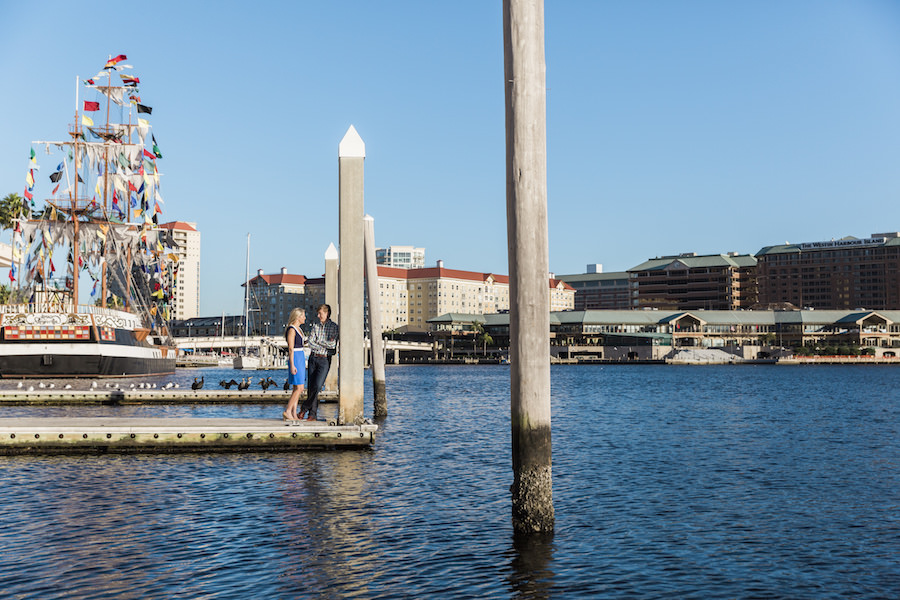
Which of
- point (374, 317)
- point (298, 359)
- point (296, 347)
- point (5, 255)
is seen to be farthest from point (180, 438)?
point (5, 255)

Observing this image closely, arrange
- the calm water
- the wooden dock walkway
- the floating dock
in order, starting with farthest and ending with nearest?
the wooden dock walkway → the floating dock → the calm water

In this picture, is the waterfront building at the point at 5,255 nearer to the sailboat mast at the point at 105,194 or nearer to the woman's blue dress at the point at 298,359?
the sailboat mast at the point at 105,194

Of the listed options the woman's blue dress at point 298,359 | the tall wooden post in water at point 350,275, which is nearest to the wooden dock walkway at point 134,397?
the tall wooden post in water at point 350,275

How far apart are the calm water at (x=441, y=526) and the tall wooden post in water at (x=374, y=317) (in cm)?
1062

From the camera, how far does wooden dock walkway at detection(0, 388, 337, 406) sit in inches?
1576

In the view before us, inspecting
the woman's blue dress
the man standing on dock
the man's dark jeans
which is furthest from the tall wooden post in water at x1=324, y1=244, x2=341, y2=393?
the woman's blue dress

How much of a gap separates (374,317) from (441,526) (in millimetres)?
21851

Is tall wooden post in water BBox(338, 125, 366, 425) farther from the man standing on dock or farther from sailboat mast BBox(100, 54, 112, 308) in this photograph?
sailboat mast BBox(100, 54, 112, 308)

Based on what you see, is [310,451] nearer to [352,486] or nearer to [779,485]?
[352,486]

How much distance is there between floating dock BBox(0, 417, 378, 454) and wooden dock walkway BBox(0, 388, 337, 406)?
20009 millimetres

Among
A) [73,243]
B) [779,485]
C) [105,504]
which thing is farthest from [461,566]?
[73,243]

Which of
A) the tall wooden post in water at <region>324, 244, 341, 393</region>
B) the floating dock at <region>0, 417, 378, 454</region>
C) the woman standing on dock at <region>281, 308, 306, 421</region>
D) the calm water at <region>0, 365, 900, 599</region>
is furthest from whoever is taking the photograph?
the tall wooden post in water at <region>324, 244, 341, 393</region>

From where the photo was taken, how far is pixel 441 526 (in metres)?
13.2

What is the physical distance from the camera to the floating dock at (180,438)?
1994cm
